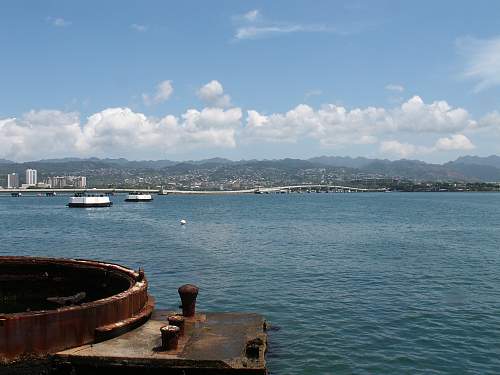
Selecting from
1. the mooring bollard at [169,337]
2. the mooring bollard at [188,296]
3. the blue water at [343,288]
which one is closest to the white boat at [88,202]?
the blue water at [343,288]

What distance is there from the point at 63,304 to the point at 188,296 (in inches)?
209

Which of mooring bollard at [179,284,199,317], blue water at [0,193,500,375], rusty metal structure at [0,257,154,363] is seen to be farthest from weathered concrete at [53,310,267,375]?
blue water at [0,193,500,375]

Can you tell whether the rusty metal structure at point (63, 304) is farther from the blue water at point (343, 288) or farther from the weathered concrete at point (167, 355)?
the blue water at point (343, 288)

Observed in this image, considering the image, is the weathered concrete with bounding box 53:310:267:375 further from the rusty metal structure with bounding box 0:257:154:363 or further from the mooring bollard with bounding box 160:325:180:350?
the rusty metal structure with bounding box 0:257:154:363

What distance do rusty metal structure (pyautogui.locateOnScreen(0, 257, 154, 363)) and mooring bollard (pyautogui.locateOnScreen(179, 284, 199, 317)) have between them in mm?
1272

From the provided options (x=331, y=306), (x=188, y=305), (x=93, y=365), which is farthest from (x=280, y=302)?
(x=93, y=365)

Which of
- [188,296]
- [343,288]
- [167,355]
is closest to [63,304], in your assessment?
[188,296]

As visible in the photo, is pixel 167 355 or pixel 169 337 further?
pixel 169 337

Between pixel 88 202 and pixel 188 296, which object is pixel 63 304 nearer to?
pixel 188 296

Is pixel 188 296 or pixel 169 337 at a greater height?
pixel 188 296

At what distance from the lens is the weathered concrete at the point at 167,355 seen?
47.9ft

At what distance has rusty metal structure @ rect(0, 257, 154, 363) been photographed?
14.6m

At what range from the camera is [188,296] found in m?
19.9

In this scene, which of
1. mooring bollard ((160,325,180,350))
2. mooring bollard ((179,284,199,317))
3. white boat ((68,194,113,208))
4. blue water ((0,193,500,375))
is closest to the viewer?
mooring bollard ((160,325,180,350))
